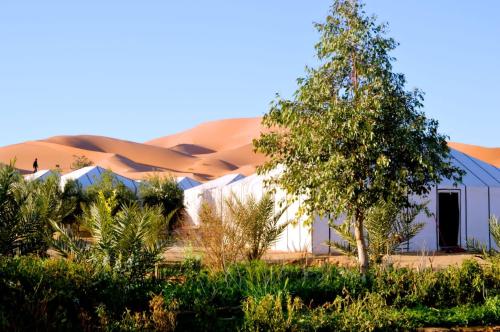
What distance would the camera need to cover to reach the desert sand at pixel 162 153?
3467 inches

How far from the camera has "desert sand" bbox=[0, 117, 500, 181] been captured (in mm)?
88062

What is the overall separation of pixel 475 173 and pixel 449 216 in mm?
1698

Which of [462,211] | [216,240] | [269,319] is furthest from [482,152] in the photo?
[269,319]

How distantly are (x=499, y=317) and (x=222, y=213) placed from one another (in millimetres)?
4599

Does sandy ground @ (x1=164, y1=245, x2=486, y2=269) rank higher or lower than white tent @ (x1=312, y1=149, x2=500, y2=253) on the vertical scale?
lower

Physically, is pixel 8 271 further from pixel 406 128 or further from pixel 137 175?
pixel 137 175

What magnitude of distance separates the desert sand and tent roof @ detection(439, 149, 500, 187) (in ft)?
169

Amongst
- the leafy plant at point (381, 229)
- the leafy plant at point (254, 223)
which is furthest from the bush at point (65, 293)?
the leafy plant at point (381, 229)

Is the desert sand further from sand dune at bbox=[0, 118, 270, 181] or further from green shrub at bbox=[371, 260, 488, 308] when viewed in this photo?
green shrub at bbox=[371, 260, 488, 308]

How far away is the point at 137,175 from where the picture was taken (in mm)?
73750

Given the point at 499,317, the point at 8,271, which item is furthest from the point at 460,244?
the point at 8,271

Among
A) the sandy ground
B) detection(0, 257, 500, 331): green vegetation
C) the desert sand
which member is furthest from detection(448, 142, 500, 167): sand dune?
detection(0, 257, 500, 331): green vegetation

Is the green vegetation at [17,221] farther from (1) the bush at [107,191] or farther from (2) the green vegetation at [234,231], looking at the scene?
(1) the bush at [107,191]

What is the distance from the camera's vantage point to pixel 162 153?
4390 inches
